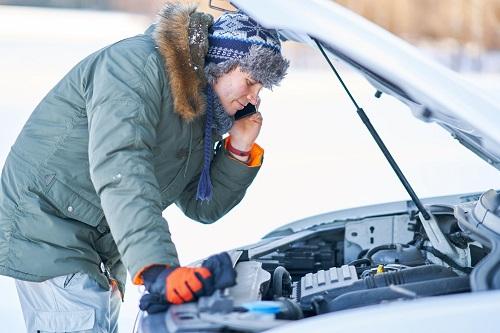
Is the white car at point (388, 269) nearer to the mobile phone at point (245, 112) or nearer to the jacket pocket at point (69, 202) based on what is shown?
the mobile phone at point (245, 112)

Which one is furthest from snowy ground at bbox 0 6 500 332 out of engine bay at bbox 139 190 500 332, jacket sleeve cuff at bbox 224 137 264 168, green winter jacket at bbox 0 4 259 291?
green winter jacket at bbox 0 4 259 291

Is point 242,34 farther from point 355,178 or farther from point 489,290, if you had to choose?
point 355,178

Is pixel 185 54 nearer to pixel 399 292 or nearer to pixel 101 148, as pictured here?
pixel 101 148

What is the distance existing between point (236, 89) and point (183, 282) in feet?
2.28

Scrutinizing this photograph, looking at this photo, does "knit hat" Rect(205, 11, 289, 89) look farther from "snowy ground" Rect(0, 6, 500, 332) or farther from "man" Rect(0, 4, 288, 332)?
"snowy ground" Rect(0, 6, 500, 332)

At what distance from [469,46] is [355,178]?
7.15 meters

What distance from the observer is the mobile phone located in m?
2.75

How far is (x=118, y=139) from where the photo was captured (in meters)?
2.19

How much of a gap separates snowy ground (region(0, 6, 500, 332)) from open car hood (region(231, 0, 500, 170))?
226 cm

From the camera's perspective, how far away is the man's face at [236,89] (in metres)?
2.45

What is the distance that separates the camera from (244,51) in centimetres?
240

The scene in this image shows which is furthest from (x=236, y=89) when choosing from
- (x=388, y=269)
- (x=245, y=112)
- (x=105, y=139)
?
(x=388, y=269)

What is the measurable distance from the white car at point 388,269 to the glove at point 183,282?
24 millimetres

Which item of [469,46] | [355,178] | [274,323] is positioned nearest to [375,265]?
[274,323]
